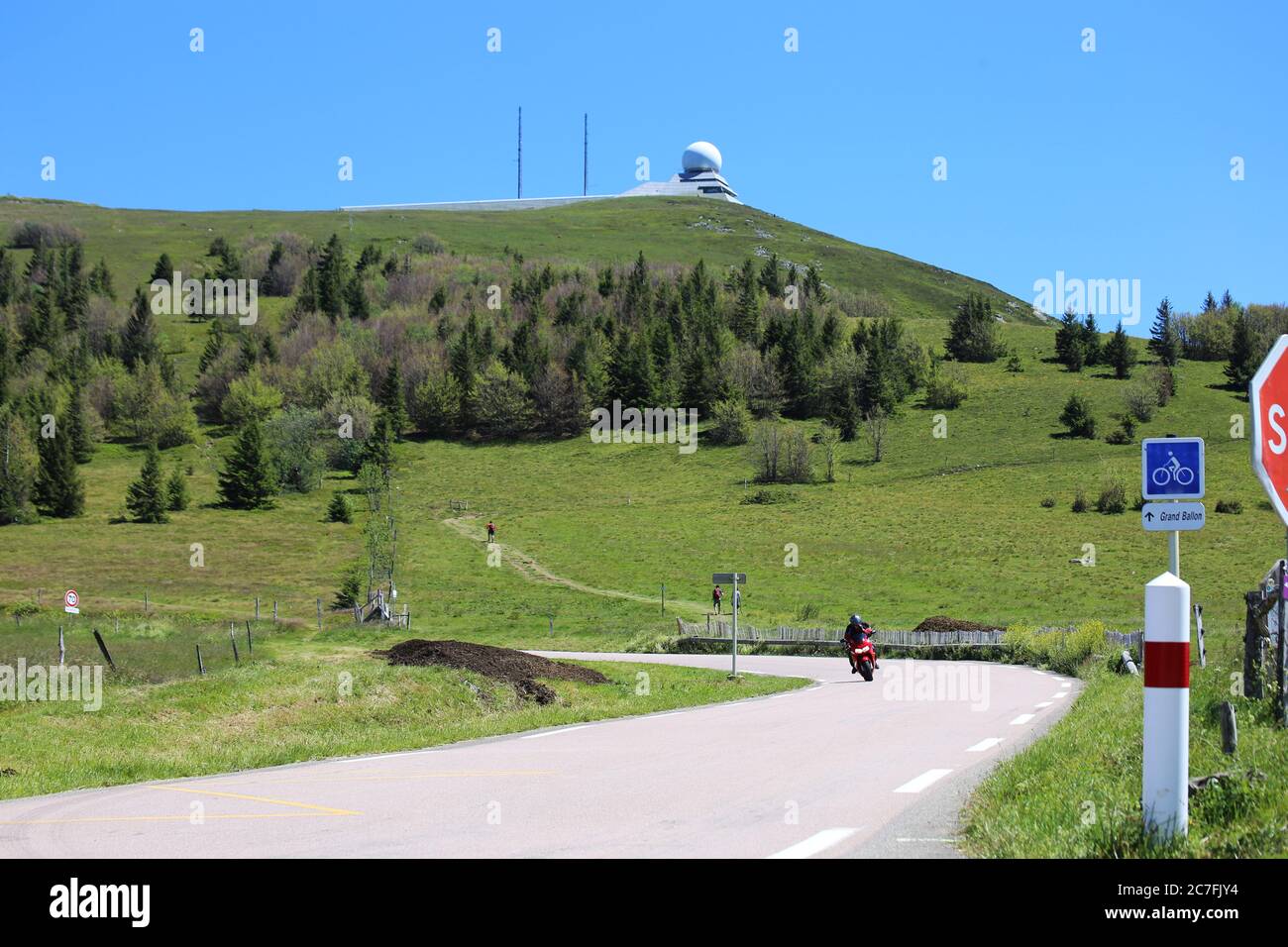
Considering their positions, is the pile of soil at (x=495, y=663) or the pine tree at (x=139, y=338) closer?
the pile of soil at (x=495, y=663)

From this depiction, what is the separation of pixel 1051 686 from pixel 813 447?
269 ft

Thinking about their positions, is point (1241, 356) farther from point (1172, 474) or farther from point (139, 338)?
point (1172, 474)

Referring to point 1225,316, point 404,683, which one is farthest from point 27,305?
point 404,683

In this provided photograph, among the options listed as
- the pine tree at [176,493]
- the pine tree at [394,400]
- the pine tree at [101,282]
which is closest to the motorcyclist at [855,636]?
the pine tree at [176,493]

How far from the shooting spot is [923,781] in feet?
35.1

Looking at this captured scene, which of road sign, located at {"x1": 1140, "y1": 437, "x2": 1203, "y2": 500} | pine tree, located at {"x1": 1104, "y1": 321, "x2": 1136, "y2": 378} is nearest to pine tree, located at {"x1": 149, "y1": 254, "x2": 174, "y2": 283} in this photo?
pine tree, located at {"x1": 1104, "y1": 321, "x2": 1136, "y2": 378}

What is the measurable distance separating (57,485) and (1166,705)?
96.2 m

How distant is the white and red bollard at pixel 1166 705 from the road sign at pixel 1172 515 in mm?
1338

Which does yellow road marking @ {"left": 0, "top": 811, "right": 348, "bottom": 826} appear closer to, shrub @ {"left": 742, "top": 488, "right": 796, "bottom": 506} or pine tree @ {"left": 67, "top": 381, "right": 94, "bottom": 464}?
shrub @ {"left": 742, "top": 488, "right": 796, "bottom": 506}

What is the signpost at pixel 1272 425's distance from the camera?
21.5 feet

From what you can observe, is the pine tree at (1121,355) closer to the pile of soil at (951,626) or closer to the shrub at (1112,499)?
the shrub at (1112,499)

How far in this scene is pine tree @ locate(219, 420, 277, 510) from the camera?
93.8 m

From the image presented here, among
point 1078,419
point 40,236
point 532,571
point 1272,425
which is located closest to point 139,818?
point 1272,425

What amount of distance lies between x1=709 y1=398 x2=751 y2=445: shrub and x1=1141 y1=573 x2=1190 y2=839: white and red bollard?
10776 cm
